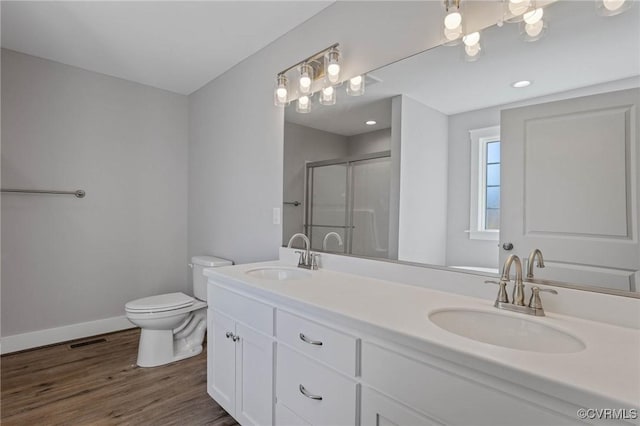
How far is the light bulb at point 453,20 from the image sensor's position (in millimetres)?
1301

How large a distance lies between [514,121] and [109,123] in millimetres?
3203

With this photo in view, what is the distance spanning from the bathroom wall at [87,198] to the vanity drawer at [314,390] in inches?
94.5

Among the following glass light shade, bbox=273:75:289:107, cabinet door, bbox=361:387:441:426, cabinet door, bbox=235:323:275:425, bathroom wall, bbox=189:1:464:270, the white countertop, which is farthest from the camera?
glass light shade, bbox=273:75:289:107

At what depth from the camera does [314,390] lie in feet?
3.77

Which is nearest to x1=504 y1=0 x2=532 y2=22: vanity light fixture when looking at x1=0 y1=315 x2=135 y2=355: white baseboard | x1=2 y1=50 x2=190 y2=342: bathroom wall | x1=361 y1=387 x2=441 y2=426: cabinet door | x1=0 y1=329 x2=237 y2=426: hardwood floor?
x1=361 y1=387 x2=441 y2=426: cabinet door

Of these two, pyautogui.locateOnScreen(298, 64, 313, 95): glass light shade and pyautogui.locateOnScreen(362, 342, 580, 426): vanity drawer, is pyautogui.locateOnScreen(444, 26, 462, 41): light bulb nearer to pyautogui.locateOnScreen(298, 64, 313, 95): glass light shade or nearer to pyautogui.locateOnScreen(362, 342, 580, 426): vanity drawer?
pyautogui.locateOnScreen(298, 64, 313, 95): glass light shade

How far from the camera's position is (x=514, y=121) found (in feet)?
3.91

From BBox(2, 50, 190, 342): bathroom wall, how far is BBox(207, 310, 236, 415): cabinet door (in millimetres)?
1744

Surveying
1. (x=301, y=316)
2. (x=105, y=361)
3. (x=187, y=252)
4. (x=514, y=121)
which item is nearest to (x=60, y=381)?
(x=105, y=361)

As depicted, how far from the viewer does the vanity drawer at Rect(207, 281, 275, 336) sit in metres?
1.39

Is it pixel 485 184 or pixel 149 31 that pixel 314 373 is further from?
pixel 149 31

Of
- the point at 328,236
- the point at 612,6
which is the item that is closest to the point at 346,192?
the point at 328,236

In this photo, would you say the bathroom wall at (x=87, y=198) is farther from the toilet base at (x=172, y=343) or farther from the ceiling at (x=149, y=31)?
the toilet base at (x=172, y=343)

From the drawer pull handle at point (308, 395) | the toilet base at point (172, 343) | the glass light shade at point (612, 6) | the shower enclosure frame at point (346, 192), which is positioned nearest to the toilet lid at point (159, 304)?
the toilet base at point (172, 343)
